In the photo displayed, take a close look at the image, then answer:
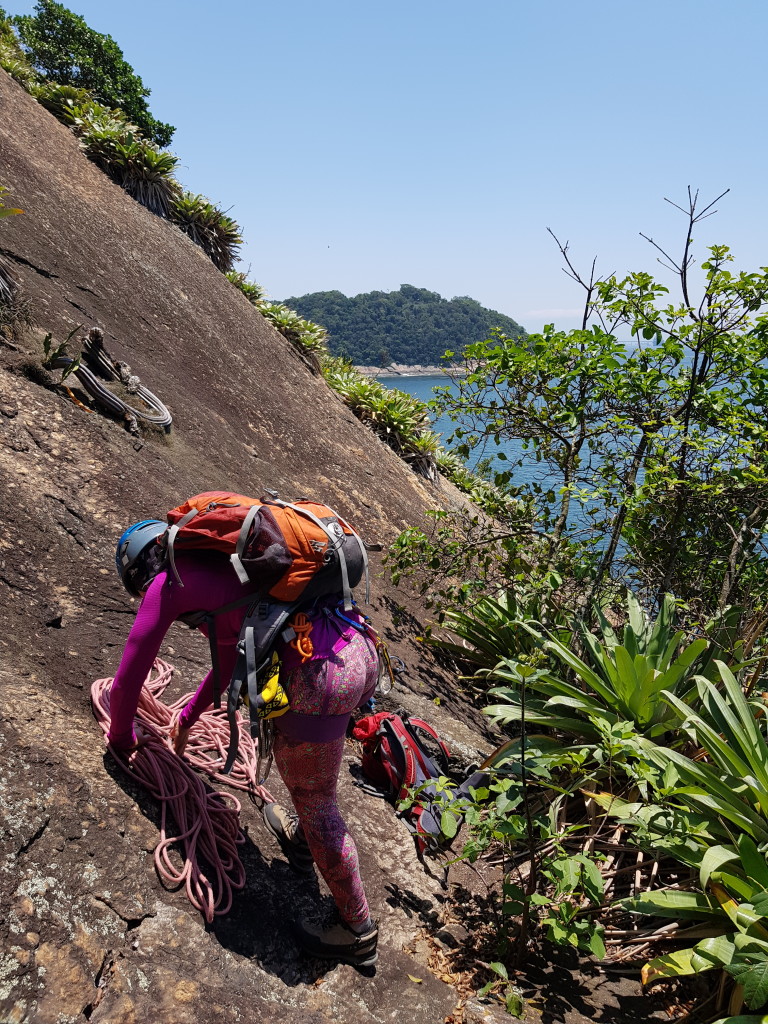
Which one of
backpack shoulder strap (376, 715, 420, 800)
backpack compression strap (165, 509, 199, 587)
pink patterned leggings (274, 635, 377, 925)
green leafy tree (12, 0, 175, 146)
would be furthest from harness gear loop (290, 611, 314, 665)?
green leafy tree (12, 0, 175, 146)

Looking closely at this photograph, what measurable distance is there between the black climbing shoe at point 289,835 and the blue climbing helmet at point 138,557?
4.11 ft

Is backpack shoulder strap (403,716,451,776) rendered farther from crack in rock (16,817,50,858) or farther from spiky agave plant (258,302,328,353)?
spiky agave plant (258,302,328,353)

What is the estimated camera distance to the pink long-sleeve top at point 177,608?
2.50 metres

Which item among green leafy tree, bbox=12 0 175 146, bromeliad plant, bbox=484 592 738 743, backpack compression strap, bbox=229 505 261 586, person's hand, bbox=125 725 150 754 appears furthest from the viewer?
green leafy tree, bbox=12 0 175 146

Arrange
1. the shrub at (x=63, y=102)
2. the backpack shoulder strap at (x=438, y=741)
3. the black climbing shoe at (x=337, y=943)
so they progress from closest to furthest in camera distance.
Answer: the black climbing shoe at (x=337, y=943) → the backpack shoulder strap at (x=438, y=741) → the shrub at (x=63, y=102)

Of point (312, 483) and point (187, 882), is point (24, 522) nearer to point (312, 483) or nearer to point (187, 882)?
point (187, 882)

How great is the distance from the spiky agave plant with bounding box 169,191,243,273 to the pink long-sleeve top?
959 centimetres

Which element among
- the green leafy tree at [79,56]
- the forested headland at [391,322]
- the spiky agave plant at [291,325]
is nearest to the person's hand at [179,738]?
the spiky agave plant at [291,325]

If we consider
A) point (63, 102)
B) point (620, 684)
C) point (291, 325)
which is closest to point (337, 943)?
point (620, 684)

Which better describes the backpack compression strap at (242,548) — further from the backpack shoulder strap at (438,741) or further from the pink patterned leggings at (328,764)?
the backpack shoulder strap at (438,741)

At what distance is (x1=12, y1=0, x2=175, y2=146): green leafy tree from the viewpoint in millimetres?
25703

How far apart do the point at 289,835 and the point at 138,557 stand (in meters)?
1.43

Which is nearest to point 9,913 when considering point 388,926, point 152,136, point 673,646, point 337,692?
point 337,692

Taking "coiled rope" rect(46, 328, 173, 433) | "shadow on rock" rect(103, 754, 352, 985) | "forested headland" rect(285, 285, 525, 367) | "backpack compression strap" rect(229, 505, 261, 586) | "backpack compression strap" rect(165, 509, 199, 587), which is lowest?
"shadow on rock" rect(103, 754, 352, 985)
